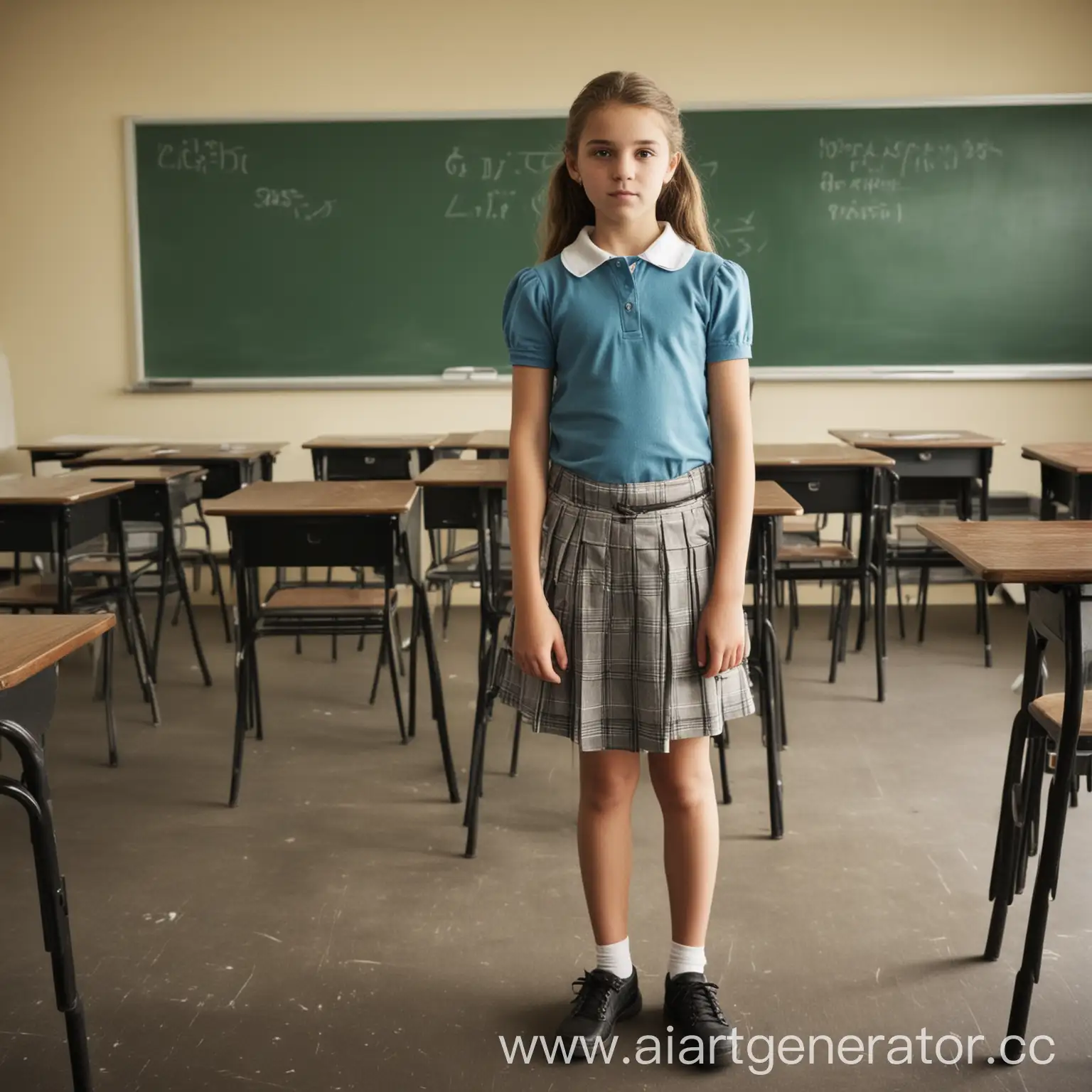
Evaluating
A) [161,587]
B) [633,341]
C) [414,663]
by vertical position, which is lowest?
[414,663]

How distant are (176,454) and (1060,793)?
11.5 feet

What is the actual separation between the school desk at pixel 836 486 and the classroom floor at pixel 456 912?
1.42ft

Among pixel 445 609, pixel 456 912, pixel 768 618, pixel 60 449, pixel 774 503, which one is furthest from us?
pixel 445 609

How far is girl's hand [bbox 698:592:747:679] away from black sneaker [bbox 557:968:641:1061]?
1.71 feet

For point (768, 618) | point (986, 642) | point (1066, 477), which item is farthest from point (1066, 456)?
point (768, 618)

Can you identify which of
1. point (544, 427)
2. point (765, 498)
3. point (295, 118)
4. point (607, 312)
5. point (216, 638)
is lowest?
point (216, 638)

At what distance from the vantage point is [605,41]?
5078 mm

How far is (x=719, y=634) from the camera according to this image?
63.1 inches

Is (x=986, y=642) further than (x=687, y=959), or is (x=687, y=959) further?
(x=986, y=642)

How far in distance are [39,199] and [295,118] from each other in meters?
1.23

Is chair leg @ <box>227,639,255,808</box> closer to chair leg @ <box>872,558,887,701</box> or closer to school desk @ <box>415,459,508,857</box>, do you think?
school desk @ <box>415,459,508,857</box>

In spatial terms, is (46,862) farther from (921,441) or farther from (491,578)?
(921,441)

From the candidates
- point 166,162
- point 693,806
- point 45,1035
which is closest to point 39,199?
point 166,162

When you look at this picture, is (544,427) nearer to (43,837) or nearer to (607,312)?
(607,312)
